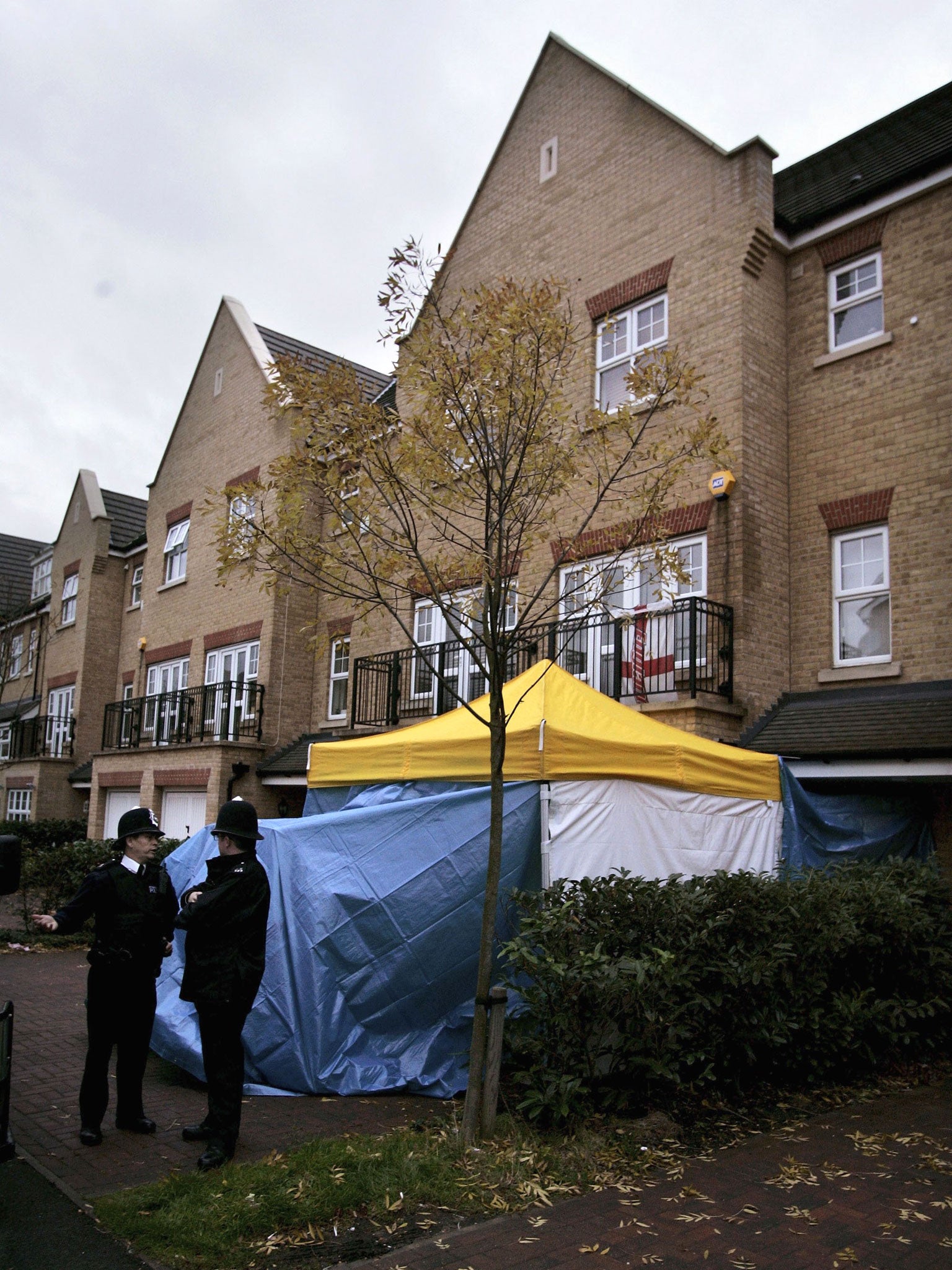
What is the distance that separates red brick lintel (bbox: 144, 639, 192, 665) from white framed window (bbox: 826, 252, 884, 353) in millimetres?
14372

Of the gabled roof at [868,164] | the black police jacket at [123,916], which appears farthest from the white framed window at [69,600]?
the black police jacket at [123,916]

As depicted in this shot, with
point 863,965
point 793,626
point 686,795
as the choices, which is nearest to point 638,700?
point 793,626

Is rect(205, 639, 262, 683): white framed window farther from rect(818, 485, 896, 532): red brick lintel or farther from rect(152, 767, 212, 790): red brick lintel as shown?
rect(818, 485, 896, 532): red brick lintel

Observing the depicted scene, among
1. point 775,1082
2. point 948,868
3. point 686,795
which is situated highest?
point 686,795

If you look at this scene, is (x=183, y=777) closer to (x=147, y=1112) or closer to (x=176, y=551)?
(x=176, y=551)

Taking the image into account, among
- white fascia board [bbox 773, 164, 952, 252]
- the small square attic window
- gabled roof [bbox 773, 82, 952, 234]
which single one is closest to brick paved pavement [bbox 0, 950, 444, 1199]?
white fascia board [bbox 773, 164, 952, 252]

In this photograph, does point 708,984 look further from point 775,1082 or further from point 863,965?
point 863,965

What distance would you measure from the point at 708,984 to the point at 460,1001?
1657 millimetres

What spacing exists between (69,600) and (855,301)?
74.2 feet

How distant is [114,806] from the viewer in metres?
21.5

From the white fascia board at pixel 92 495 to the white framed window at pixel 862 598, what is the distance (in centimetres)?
2108

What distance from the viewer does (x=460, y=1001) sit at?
6879 mm

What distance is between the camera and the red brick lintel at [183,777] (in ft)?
59.6

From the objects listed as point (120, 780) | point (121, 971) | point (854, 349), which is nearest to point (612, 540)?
point (121, 971)
